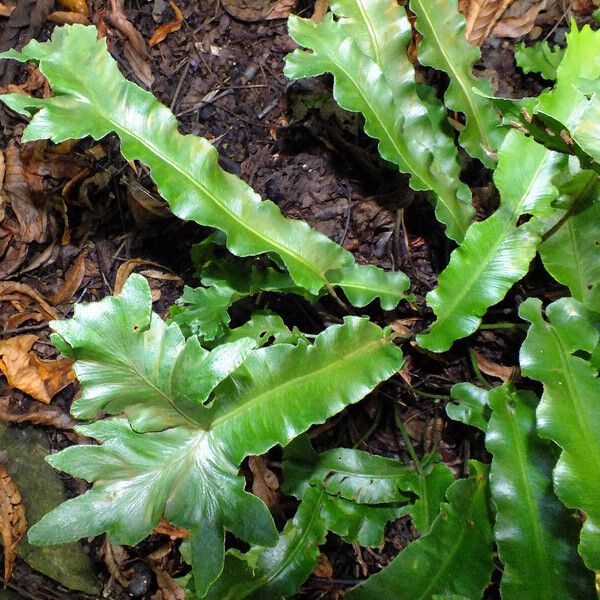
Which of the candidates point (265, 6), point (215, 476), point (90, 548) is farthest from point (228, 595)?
point (265, 6)

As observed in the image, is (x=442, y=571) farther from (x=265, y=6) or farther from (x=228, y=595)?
(x=265, y=6)

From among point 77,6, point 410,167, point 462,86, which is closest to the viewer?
point 410,167

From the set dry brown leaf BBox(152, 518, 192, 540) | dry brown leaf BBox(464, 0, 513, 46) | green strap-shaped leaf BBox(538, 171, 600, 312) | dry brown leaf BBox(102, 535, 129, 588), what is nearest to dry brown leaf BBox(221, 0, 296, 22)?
dry brown leaf BBox(464, 0, 513, 46)

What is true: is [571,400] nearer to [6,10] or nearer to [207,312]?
[207,312]

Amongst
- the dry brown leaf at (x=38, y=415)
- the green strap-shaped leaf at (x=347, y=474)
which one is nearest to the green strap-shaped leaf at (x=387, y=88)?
the green strap-shaped leaf at (x=347, y=474)

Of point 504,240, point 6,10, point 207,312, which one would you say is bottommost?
point 207,312

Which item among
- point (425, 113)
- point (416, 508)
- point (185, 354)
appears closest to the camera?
point (185, 354)

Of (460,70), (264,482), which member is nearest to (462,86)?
(460,70)

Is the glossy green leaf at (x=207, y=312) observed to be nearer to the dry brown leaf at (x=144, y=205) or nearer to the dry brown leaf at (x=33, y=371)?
the dry brown leaf at (x=144, y=205)
